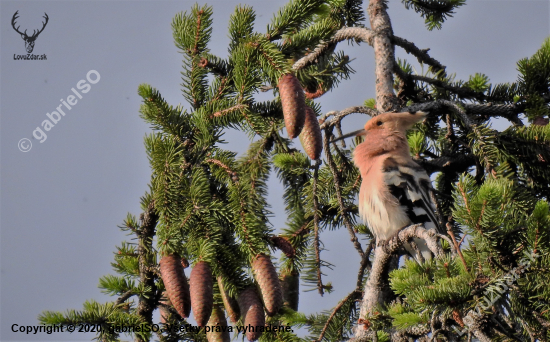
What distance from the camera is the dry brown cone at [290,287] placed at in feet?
10.6

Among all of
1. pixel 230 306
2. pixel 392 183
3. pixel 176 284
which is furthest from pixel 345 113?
pixel 176 284

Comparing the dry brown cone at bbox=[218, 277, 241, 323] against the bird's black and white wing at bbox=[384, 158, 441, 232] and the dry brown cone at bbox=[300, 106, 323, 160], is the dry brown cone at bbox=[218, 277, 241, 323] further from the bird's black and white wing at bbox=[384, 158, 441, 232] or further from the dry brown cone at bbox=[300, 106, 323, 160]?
the bird's black and white wing at bbox=[384, 158, 441, 232]

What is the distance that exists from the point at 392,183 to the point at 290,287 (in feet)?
3.28

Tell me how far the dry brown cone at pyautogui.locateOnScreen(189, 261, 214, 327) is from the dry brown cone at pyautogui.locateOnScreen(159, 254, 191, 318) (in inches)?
2.8

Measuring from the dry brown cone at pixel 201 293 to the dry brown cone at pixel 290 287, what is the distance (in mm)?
1117

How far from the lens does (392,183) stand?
370cm

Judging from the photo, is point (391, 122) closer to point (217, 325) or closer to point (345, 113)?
point (345, 113)

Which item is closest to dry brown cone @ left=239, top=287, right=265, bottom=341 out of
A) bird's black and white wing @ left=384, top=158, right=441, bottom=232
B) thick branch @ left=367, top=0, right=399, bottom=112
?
bird's black and white wing @ left=384, top=158, right=441, bottom=232

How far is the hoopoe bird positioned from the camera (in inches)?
139

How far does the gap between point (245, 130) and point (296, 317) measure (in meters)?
1.03

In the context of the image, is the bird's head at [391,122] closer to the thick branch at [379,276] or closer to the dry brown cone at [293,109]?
the thick branch at [379,276]

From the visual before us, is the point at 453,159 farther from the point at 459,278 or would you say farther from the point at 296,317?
the point at 459,278

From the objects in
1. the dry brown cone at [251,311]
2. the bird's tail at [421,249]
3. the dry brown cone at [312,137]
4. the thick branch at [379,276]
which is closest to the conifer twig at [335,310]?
the thick branch at [379,276]

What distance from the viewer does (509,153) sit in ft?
9.90
